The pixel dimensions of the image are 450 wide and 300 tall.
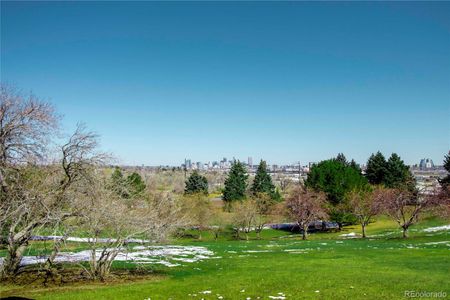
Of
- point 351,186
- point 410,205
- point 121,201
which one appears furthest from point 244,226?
point 121,201

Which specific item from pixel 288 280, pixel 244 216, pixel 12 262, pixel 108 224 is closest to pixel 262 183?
pixel 244 216

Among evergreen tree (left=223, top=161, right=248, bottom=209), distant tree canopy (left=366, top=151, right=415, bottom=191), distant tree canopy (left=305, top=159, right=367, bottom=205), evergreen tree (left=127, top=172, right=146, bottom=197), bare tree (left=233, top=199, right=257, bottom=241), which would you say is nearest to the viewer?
evergreen tree (left=127, top=172, right=146, bottom=197)

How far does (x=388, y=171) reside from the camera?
9406 cm

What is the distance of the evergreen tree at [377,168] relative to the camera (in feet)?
314

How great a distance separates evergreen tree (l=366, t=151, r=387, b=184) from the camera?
95.6 m

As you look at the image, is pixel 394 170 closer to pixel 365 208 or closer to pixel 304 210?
pixel 365 208

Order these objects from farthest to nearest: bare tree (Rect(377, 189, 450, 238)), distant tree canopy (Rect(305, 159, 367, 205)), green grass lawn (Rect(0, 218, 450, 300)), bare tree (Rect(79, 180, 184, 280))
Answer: distant tree canopy (Rect(305, 159, 367, 205))
bare tree (Rect(377, 189, 450, 238))
bare tree (Rect(79, 180, 184, 280))
green grass lawn (Rect(0, 218, 450, 300))

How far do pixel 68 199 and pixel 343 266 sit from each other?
1839 centimetres

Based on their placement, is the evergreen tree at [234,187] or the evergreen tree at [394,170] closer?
the evergreen tree at [394,170]

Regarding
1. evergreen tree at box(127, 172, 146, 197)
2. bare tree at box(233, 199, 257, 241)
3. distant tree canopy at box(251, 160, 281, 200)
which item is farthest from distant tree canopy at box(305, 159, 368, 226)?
evergreen tree at box(127, 172, 146, 197)

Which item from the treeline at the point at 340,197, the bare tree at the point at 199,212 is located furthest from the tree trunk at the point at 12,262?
the bare tree at the point at 199,212

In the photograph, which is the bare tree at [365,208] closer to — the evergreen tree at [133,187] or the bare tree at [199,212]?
the bare tree at [199,212]

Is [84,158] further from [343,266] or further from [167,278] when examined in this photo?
[343,266]

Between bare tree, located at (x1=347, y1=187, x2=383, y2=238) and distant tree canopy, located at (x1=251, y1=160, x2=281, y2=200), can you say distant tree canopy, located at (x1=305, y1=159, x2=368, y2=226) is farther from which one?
distant tree canopy, located at (x1=251, y1=160, x2=281, y2=200)
